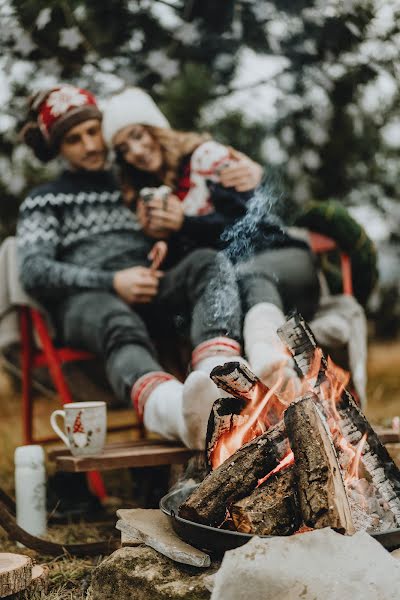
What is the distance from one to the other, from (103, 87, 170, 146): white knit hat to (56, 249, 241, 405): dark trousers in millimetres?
610

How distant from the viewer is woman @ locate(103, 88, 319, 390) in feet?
7.91

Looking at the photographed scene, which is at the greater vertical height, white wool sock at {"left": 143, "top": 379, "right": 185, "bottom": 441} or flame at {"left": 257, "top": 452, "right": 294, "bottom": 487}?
flame at {"left": 257, "top": 452, "right": 294, "bottom": 487}

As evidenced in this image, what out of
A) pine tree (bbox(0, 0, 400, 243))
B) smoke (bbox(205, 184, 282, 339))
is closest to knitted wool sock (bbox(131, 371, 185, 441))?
smoke (bbox(205, 184, 282, 339))

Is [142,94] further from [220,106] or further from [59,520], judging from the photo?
[59,520]

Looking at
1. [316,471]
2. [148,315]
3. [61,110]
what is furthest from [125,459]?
[61,110]

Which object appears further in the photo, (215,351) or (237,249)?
(237,249)

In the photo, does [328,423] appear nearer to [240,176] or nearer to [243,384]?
[243,384]

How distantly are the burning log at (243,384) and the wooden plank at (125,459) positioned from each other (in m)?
0.33

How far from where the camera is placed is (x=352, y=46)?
299cm

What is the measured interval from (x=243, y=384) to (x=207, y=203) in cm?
106

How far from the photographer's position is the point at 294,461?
1408 millimetres

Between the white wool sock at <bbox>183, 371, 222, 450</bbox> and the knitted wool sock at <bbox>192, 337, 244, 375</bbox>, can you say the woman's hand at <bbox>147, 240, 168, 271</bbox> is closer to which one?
the knitted wool sock at <bbox>192, 337, 244, 375</bbox>

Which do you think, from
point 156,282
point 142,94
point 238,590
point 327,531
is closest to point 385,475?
point 327,531

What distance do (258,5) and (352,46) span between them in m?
0.45
